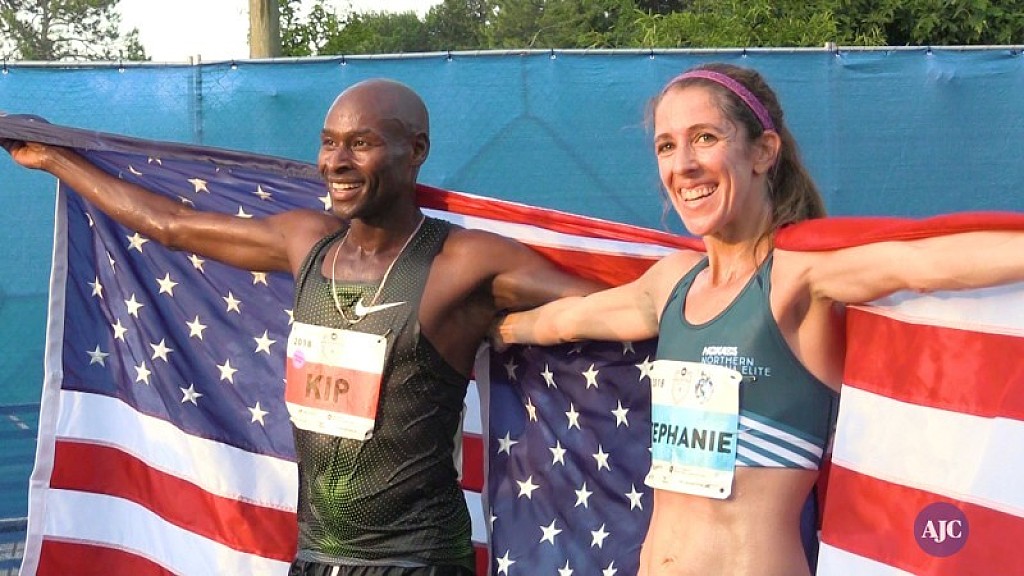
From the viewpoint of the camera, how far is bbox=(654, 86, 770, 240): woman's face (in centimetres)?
276

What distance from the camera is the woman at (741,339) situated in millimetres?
2678

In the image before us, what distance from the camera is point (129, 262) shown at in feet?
13.7

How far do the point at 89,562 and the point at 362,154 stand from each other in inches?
75.1

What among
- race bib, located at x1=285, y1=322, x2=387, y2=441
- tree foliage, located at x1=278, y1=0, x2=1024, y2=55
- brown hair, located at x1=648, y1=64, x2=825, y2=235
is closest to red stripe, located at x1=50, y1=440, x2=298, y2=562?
race bib, located at x1=285, y1=322, x2=387, y2=441

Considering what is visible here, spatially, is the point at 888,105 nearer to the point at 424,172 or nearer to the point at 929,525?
the point at 424,172

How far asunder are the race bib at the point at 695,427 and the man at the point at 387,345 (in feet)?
2.08

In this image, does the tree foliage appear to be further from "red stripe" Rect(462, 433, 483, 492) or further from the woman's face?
the woman's face

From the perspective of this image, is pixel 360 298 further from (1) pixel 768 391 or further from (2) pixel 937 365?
(2) pixel 937 365

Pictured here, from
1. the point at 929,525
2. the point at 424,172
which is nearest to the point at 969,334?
the point at 929,525

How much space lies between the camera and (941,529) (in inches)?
104

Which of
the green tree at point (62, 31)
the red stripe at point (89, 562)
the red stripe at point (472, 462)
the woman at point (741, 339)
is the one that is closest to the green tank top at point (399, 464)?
the red stripe at point (472, 462)

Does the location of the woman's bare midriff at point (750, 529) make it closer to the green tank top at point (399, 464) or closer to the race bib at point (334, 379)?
the green tank top at point (399, 464)

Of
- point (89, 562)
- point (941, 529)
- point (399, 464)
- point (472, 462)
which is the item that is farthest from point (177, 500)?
point (941, 529)

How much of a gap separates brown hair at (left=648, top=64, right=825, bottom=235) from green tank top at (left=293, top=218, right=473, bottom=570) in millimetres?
932
